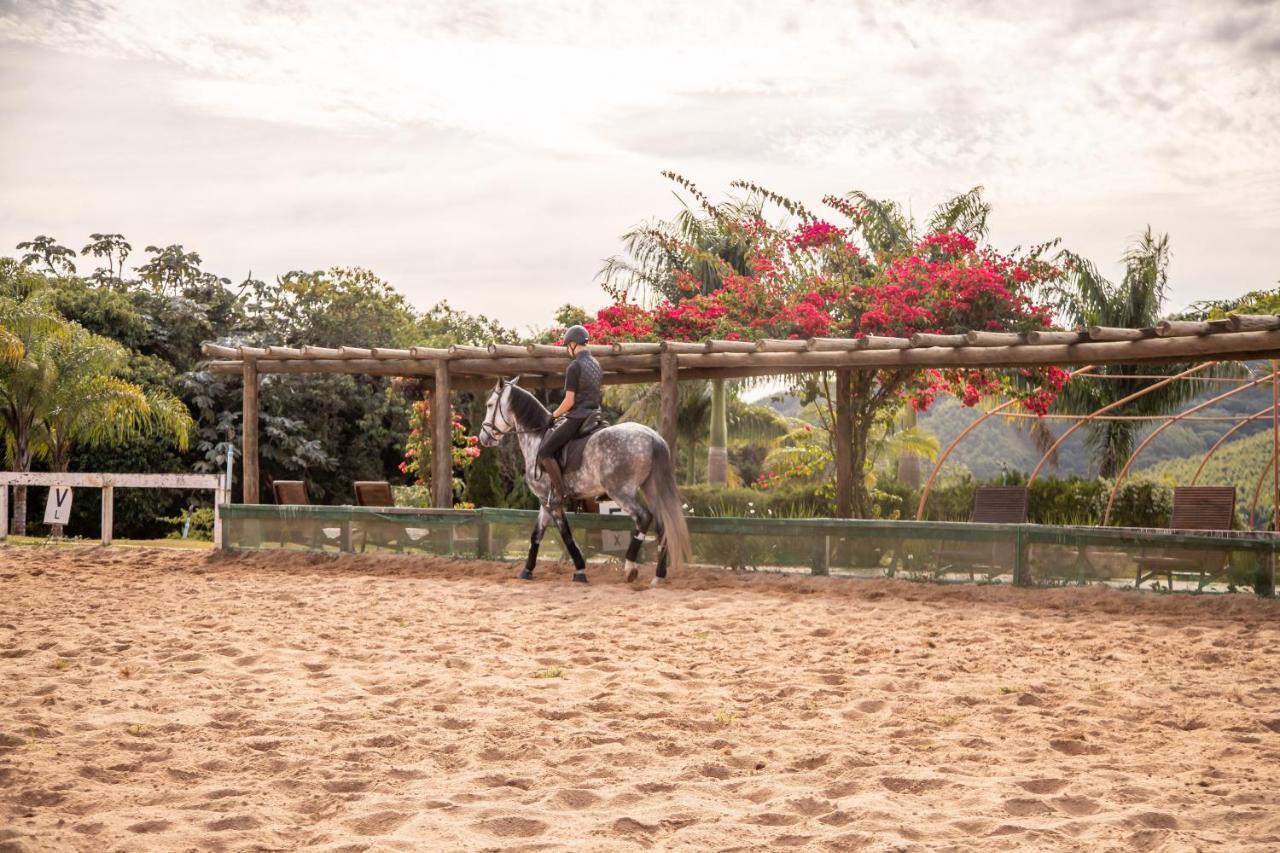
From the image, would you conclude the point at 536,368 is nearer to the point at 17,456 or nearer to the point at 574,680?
the point at 574,680

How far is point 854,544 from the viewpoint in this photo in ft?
34.0

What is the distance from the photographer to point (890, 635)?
7773 millimetres

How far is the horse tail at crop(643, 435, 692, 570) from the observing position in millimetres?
10258

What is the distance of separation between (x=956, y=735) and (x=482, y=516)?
7.54 metres

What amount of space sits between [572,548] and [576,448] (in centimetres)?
92

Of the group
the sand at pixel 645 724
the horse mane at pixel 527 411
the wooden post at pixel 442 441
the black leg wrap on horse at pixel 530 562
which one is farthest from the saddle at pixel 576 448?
the wooden post at pixel 442 441

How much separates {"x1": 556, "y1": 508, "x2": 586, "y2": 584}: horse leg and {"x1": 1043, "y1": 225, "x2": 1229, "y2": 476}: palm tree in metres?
16.7

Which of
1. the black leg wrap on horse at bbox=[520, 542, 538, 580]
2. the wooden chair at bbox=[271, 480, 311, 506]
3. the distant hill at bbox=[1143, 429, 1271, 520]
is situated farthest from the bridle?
the distant hill at bbox=[1143, 429, 1271, 520]

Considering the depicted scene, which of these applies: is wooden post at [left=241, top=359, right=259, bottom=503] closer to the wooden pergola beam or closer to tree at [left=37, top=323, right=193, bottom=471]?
the wooden pergola beam

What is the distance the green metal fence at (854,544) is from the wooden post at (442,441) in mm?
777

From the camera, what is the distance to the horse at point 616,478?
410 inches

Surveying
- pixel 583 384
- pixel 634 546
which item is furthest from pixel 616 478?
pixel 583 384

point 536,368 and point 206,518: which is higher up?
point 536,368

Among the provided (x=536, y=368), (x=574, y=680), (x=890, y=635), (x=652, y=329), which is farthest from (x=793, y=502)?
(x=574, y=680)
